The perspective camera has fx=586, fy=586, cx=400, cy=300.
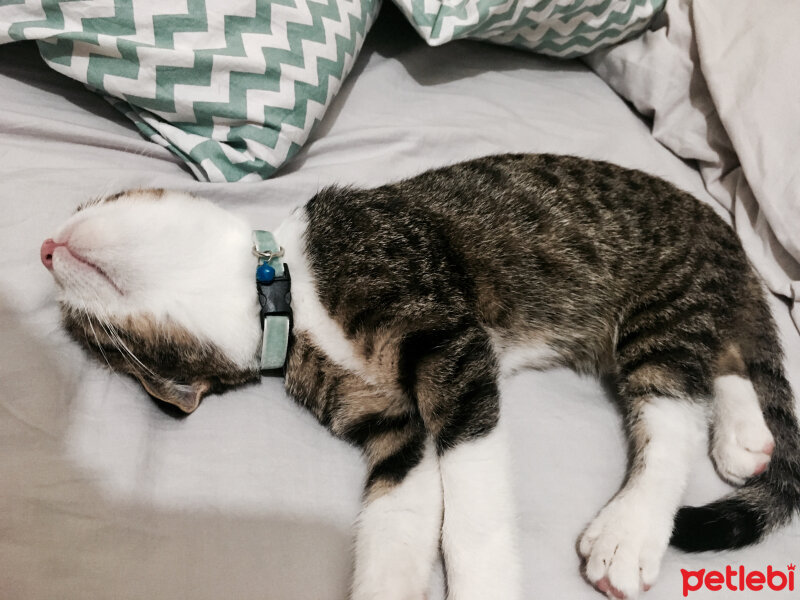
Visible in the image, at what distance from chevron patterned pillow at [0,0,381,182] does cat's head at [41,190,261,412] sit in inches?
8.7

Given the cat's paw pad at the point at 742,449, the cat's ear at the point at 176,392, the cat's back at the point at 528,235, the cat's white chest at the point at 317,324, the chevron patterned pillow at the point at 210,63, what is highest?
the chevron patterned pillow at the point at 210,63

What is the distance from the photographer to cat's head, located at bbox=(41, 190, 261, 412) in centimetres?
89

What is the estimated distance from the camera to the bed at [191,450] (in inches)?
30.5

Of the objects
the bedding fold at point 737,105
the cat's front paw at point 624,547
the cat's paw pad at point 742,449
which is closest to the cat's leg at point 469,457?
the cat's front paw at point 624,547

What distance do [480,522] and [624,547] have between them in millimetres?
204

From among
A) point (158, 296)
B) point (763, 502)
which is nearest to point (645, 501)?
point (763, 502)

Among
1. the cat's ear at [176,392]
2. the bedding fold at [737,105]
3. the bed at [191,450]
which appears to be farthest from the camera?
the bedding fold at [737,105]

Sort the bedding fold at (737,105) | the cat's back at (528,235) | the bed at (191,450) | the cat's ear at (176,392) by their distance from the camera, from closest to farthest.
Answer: the bed at (191,450) → the cat's ear at (176,392) → the cat's back at (528,235) → the bedding fold at (737,105)

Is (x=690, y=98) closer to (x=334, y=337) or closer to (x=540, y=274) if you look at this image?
(x=540, y=274)

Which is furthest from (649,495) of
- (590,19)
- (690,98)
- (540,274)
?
(590,19)

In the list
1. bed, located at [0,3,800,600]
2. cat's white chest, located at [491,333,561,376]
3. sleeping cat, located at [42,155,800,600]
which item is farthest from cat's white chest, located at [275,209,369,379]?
cat's white chest, located at [491,333,561,376]

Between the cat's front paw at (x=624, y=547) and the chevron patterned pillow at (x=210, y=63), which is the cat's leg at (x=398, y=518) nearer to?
the cat's front paw at (x=624, y=547)

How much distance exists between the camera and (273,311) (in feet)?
3.02

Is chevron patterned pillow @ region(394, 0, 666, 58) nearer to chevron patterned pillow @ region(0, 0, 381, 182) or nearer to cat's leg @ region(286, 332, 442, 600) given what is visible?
chevron patterned pillow @ region(0, 0, 381, 182)
